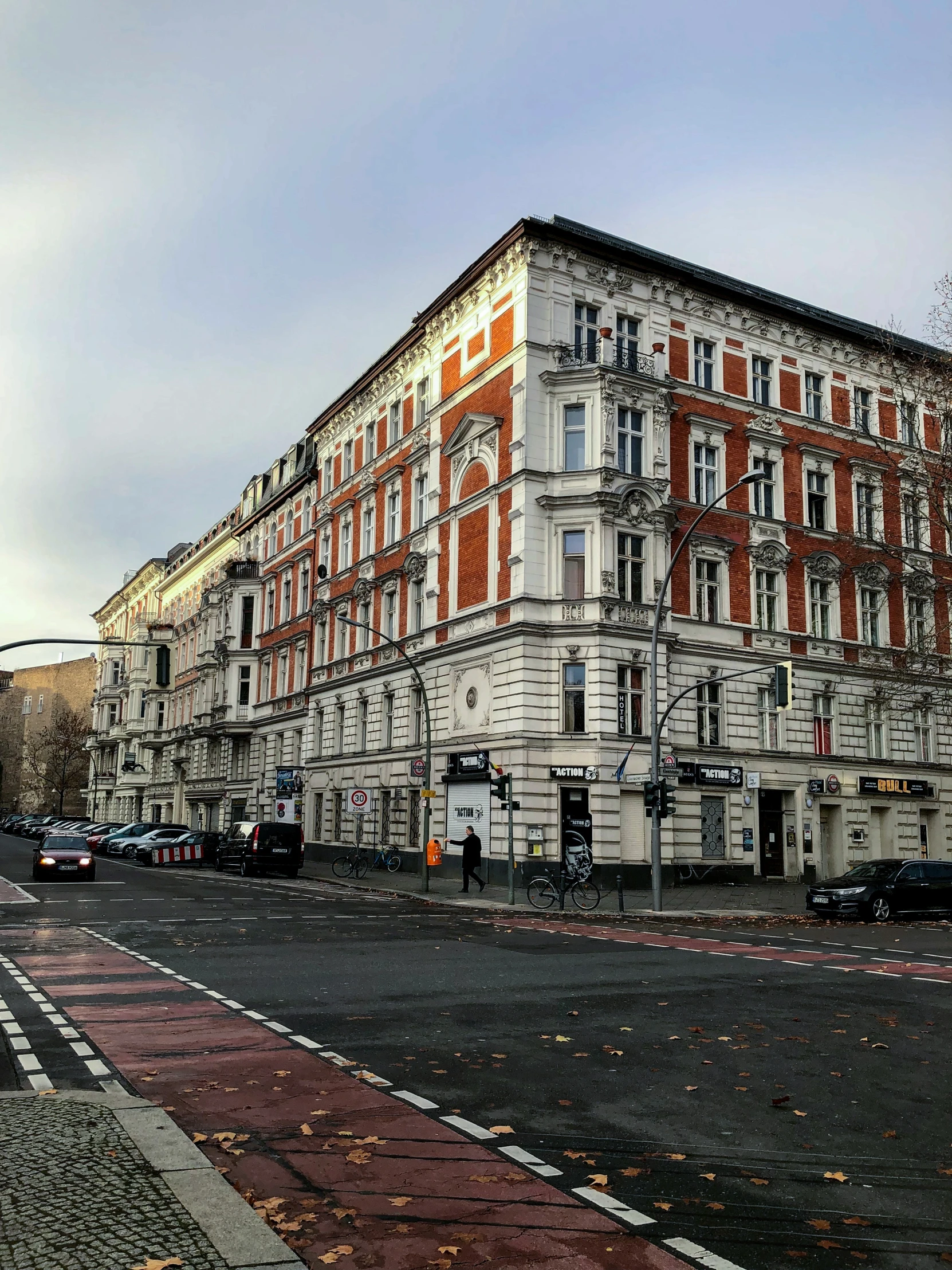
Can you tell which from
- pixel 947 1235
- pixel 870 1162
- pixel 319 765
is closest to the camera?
pixel 947 1235

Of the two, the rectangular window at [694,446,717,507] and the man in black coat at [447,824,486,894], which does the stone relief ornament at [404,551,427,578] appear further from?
the man in black coat at [447,824,486,894]

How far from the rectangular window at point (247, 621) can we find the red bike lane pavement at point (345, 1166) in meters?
54.3

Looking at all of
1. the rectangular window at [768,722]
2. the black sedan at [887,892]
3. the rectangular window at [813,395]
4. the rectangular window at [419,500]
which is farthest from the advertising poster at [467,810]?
the rectangular window at [813,395]

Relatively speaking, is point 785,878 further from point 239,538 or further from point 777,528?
point 239,538

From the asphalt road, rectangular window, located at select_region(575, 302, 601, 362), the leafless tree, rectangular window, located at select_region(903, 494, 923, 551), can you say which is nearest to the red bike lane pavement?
the asphalt road

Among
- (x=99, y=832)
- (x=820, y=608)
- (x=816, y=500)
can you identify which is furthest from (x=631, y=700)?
(x=99, y=832)

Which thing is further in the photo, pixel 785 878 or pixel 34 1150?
pixel 785 878

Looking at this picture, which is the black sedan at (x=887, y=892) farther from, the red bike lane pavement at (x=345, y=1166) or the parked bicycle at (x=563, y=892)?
the red bike lane pavement at (x=345, y=1166)

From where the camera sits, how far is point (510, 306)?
35000 mm

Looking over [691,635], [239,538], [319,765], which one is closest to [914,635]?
[691,635]

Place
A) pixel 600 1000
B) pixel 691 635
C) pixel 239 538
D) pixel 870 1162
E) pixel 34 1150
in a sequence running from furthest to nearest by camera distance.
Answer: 1. pixel 239 538
2. pixel 691 635
3. pixel 600 1000
4. pixel 870 1162
5. pixel 34 1150

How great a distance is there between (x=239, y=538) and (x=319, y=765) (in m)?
23.7

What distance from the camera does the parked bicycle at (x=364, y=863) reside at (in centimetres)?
3809

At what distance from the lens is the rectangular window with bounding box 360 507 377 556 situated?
45844 millimetres
